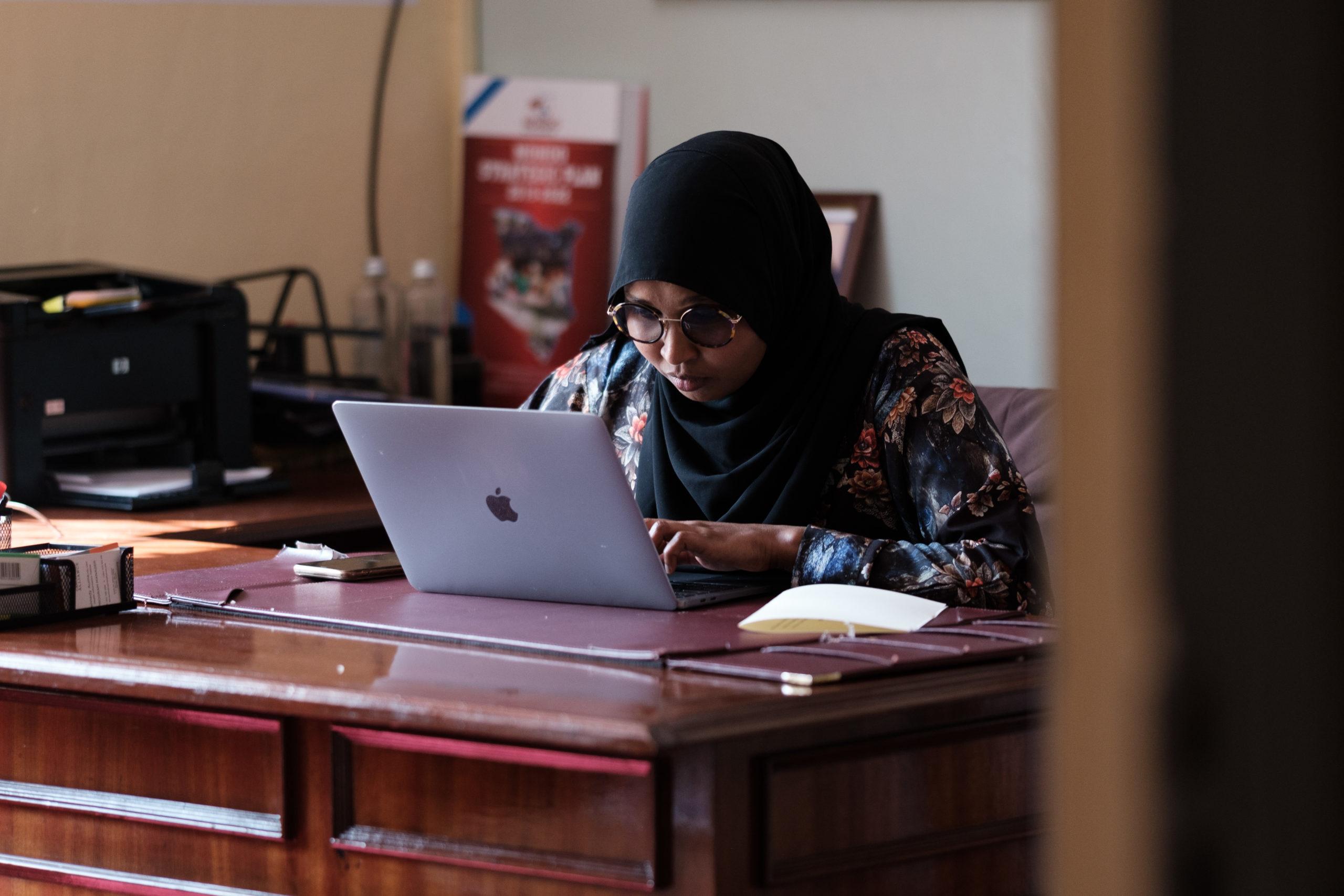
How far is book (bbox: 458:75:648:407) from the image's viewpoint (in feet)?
11.0

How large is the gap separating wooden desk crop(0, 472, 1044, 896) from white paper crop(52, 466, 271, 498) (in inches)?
39.5

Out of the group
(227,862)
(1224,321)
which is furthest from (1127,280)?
(227,862)

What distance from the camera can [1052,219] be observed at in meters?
0.18

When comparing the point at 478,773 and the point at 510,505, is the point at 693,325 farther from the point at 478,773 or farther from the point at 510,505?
the point at 478,773

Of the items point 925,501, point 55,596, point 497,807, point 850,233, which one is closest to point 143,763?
point 55,596

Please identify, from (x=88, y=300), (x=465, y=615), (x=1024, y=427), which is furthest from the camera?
(x=88, y=300)

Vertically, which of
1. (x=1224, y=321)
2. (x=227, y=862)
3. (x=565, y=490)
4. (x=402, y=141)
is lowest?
(x=227, y=862)

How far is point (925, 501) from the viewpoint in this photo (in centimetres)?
167

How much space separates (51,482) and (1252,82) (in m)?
2.43

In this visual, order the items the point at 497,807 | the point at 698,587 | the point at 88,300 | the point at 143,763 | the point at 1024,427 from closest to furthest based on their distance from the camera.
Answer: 1. the point at 497,807
2. the point at 143,763
3. the point at 698,587
4. the point at 1024,427
5. the point at 88,300

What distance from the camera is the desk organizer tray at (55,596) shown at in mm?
1427

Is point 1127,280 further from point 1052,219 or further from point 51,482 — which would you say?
point 51,482

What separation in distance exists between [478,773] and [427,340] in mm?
2261

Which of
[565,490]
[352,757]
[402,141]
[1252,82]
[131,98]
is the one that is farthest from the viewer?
[402,141]
